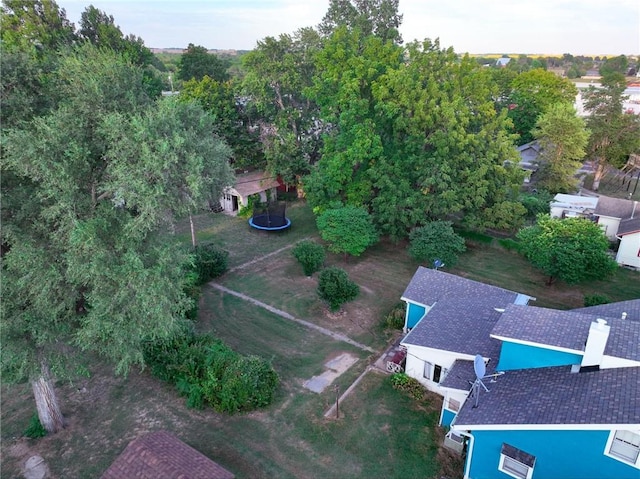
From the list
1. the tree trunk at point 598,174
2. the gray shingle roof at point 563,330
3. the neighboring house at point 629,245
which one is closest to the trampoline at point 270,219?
the gray shingle roof at point 563,330

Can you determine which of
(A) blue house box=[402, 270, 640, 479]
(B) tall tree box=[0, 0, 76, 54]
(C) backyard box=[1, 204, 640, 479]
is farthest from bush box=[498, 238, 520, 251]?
(B) tall tree box=[0, 0, 76, 54]

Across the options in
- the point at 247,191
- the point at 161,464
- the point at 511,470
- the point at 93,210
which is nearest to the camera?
the point at 161,464

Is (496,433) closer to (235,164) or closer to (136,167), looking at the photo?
(136,167)

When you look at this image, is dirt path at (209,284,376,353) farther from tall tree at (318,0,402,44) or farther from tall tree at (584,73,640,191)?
tall tree at (584,73,640,191)

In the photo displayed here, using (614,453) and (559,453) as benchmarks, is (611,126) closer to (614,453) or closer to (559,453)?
(614,453)

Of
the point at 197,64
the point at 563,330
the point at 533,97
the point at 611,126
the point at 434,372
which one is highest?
the point at 197,64

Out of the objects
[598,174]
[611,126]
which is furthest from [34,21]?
[598,174]

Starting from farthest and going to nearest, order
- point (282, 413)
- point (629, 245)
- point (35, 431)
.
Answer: point (629, 245) → point (282, 413) → point (35, 431)
